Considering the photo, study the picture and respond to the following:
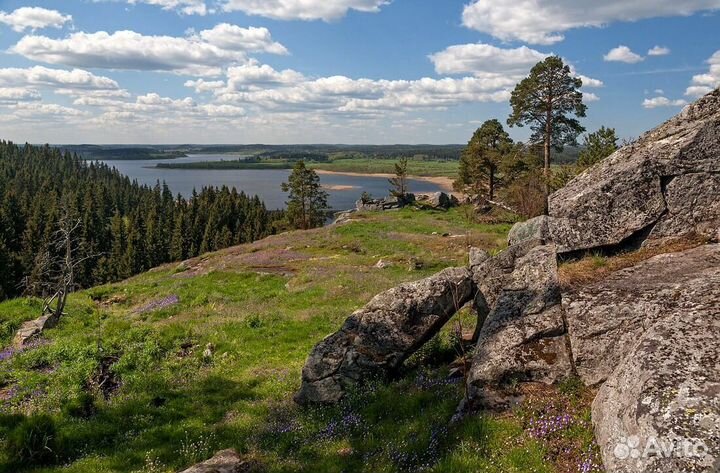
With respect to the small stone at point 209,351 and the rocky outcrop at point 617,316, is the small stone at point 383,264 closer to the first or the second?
the small stone at point 209,351

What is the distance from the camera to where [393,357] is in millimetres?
12461

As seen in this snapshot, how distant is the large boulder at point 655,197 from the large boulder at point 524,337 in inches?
45.2

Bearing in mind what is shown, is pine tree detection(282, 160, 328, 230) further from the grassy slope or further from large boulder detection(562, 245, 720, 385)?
large boulder detection(562, 245, 720, 385)

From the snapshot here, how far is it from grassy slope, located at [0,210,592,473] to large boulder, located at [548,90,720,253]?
4844mm

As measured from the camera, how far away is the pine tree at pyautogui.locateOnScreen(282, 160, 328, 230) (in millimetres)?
91438

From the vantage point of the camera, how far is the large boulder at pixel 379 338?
1234cm

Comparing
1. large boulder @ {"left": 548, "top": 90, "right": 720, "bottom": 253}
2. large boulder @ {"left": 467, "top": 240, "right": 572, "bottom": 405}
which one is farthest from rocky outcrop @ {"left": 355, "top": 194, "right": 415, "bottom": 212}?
large boulder @ {"left": 467, "top": 240, "right": 572, "bottom": 405}

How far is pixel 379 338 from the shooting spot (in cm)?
1262

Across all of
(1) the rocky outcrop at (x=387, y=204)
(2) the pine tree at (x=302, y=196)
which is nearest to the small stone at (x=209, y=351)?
(1) the rocky outcrop at (x=387, y=204)

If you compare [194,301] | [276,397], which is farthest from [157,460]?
[194,301]

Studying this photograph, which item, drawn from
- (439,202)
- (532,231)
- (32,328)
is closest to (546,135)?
(439,202)

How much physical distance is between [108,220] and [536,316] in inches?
6187

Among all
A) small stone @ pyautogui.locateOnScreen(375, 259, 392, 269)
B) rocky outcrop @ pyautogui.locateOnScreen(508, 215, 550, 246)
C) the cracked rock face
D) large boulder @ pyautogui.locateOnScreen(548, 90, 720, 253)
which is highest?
large boulder @ pyautogui.locateOnScreen(548, 90, 720, 253)

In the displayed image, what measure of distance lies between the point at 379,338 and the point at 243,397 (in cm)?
484
